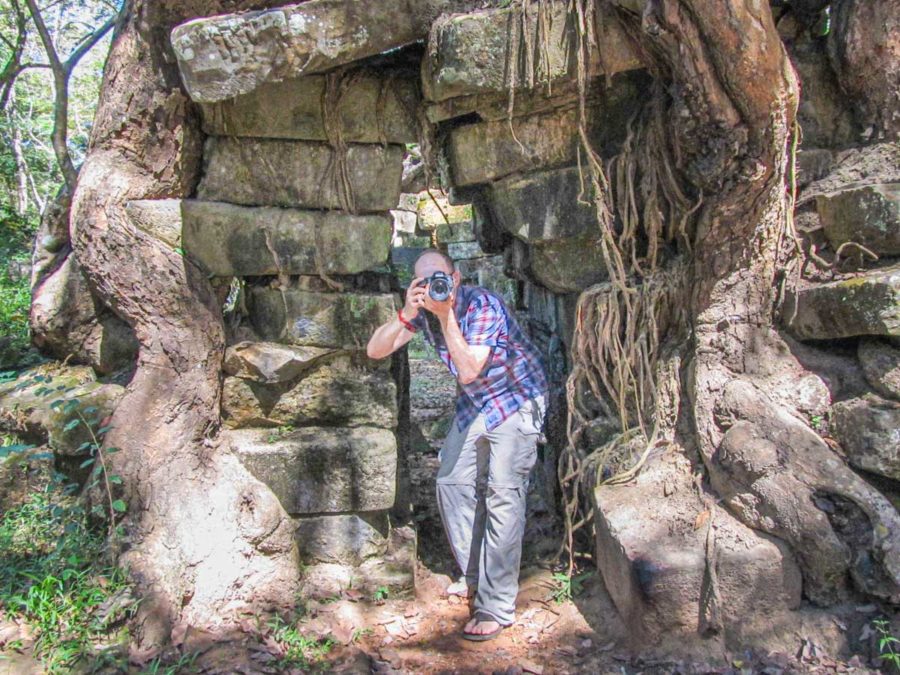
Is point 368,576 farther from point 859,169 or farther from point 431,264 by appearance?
point 859,169

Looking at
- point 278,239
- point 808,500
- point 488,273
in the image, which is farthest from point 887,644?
point 488,273

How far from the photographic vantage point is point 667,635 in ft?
8.89

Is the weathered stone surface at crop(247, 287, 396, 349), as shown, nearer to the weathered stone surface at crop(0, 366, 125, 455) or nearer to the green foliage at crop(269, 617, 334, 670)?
the weathered stone surface at crop(0, 366, 125, 455)

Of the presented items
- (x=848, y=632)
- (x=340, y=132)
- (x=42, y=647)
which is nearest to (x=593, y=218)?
(x=340, y=132)

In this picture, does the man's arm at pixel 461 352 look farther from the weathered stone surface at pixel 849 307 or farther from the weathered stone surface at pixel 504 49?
the weathered stone surface at pixel 849 307

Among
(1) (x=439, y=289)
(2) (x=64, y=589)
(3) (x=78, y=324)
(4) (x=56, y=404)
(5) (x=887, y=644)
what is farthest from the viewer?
(3) (x=78, y=324)

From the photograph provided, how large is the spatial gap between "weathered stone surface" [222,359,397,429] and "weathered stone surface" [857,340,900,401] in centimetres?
215

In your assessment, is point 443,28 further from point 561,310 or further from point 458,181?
point 561,310

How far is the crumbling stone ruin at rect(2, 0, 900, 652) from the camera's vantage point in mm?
2662

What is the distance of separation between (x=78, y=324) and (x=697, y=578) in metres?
3.24

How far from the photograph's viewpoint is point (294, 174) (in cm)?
335

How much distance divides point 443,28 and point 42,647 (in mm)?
3036

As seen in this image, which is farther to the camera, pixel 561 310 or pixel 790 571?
pixel 561 310

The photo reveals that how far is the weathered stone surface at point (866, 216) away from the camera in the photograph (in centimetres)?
269
